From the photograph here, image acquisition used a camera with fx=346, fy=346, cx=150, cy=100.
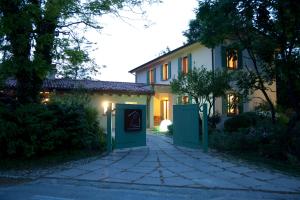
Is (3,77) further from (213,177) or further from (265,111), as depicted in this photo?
(265,111)

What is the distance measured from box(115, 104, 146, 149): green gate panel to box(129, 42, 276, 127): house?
14.4ft

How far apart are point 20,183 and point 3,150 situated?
2878 mm

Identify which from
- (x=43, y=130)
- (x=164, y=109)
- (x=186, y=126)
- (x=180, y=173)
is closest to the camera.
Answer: (x=180, y=173)

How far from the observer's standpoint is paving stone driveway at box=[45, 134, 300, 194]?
7.74 meters

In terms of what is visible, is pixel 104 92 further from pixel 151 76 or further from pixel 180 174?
pixel 180 174

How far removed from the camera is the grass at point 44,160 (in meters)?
10.3

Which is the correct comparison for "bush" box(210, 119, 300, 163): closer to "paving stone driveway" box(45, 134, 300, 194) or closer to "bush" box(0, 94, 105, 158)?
"paving stone driveway" box(45, 134, 300, 194)

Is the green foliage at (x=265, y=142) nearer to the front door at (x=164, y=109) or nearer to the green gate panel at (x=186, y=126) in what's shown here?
the green gate panel at (x=186, y=126)

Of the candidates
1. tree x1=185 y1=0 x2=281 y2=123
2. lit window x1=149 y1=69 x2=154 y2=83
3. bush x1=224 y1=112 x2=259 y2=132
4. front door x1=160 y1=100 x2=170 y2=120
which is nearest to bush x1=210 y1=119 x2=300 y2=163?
tree x1=185 y1=0 x2=281 y2=123

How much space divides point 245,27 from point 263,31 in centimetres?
81

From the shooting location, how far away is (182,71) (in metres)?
19.6

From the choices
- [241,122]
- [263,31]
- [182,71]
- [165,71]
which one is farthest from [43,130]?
[165,71]

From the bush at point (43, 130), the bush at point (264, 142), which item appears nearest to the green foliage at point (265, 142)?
the bush at point (264, 142)

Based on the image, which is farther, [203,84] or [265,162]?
[203,84]
